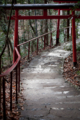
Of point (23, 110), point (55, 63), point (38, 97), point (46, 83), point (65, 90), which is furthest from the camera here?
point (55, 63)

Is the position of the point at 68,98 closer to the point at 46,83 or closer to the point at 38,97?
the point at 38,97

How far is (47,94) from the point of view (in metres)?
4.54

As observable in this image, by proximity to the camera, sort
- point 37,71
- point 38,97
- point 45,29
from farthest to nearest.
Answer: point 45,29, point 37,71, point 38,97

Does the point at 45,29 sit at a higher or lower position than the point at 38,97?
higher

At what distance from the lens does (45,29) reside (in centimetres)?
1397

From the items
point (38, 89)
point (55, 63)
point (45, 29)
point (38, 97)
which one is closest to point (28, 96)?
point (38, 97)

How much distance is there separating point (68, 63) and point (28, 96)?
179 inches

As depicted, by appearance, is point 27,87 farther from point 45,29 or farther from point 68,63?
point 45,29

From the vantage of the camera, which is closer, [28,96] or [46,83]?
[28,96]

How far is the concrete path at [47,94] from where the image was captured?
10.5ft

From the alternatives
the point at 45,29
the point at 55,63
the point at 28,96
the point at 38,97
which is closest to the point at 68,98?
the point at 38,97

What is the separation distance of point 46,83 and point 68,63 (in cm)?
316

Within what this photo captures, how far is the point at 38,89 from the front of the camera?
4.95 meters

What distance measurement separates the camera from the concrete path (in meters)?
3.21
